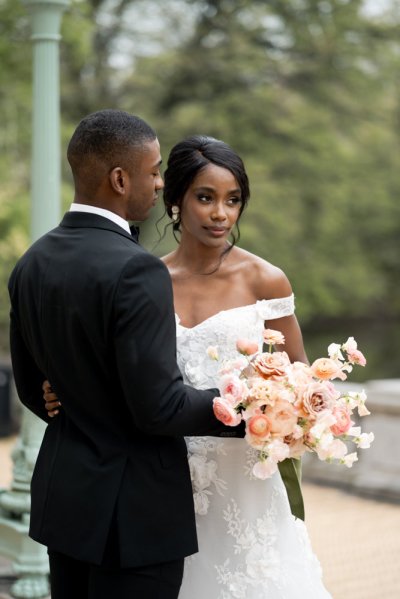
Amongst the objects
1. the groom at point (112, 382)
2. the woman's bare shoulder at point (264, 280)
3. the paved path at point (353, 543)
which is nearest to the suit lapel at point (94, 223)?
the groom at point (112, 382)

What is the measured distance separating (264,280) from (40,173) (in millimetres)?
2033

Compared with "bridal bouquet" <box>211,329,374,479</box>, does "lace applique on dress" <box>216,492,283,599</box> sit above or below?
below

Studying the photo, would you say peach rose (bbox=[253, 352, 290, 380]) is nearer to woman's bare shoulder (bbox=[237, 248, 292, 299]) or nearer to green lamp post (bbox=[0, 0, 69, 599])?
woman's bare shoulder (bbox=[237, 248, 292, 299])

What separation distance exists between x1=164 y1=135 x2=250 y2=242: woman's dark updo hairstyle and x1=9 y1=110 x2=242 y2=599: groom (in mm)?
645

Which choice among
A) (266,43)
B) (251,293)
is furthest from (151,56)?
(251,293)

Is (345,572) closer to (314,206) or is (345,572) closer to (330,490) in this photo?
(330,490)

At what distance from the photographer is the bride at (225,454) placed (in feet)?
11.0

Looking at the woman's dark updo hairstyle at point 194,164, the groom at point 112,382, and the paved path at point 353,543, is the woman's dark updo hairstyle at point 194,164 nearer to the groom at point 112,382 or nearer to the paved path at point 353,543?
the groom at point 112,382

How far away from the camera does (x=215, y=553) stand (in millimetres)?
3385

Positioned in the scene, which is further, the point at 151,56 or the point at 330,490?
the point at 151,56

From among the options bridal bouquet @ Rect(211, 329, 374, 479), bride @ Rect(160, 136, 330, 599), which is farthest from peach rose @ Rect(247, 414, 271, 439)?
bride @ Rect(160, 136, 330, 599)

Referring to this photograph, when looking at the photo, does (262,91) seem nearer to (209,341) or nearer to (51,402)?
(209,341)

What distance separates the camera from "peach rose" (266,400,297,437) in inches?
110

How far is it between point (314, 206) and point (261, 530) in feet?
65.3
